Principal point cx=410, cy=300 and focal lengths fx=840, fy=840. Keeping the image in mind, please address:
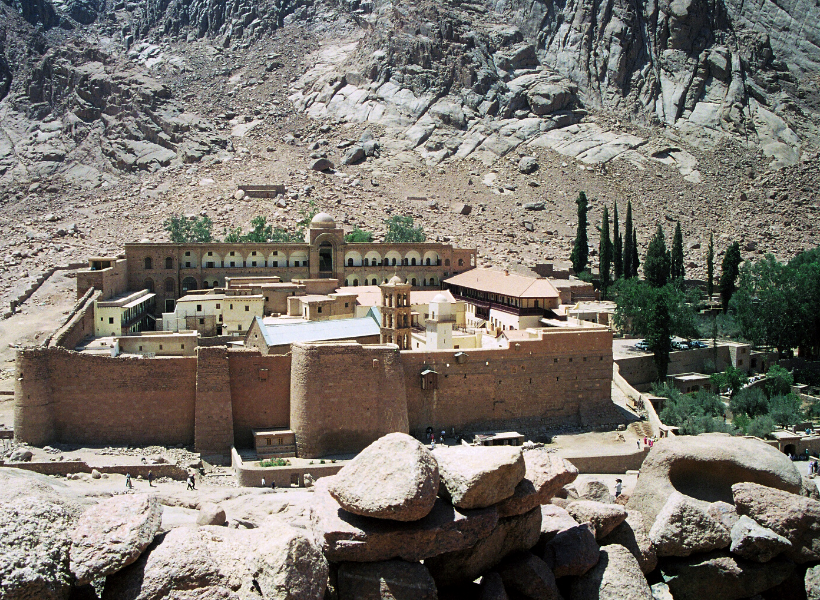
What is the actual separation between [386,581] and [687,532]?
303 centimetres

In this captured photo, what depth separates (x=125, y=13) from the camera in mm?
94312

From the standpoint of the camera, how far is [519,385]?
26031mm

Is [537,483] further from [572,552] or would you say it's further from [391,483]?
[391,483]

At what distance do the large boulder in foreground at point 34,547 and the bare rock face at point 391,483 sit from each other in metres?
2.19

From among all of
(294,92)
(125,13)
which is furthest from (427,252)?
(125,13)

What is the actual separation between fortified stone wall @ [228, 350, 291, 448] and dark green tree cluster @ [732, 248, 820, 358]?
21506 millimetres

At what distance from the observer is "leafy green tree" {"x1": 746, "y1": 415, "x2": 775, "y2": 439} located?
26156mm

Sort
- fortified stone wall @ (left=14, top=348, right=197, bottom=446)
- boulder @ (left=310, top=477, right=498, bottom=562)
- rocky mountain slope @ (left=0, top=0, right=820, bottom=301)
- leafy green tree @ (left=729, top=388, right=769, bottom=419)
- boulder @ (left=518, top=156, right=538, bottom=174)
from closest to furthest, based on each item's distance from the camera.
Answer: boulder @ (left=310, top=477, right=498, bottom=562)
fortified stone wall @ (left=14, top=348, right=197, bottom=446)
leafy green tree @ (left=729, top=388, right=769, bottom=419)
rocky mountain slope @ (left=0, top=0, right=820, bottom=301)
boulder @ (left=518, top=156, right=538, bottom=174)

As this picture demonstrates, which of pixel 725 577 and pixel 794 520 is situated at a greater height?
pixel 794 520

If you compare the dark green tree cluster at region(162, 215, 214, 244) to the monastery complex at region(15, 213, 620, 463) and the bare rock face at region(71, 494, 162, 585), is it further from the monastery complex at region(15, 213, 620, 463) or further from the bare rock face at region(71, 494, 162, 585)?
the bare rock face at region(71, 494, 162, 585)

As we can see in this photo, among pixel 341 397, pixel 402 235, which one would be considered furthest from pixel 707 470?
pixel 402 235

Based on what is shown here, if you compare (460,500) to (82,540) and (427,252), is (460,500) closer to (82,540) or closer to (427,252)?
(82,540)

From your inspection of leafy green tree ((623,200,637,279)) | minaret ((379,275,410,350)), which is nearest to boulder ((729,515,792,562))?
minaret ((379,275,410,350))

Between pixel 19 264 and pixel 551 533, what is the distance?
149 feet
